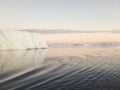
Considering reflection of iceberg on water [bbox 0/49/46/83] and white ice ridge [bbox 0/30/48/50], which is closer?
reflection of iceberg on water [bbox 0/49/46/83]

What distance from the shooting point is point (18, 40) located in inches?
6171

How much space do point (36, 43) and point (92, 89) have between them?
162769 mm

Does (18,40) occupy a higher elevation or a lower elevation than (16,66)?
lower

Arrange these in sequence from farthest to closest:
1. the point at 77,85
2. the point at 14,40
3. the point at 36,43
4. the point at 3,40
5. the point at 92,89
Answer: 1. the point at 36,43
2. the point at 14,40
3. the point at 3,40
4. the point at 77,85
5. the point at 92,89

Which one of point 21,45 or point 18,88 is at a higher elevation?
point 18,88

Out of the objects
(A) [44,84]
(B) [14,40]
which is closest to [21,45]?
(B) [14,40]

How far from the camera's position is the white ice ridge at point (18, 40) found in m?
145

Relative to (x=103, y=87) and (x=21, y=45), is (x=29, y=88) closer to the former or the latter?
(x=103, y=87)

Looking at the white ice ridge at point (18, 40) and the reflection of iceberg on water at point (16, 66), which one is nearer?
the reflection of iceberg on water at point (16, 66)

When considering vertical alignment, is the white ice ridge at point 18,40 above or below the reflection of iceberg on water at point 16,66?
below

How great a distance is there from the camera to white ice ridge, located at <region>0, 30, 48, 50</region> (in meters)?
145

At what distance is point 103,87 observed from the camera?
50.2 ft

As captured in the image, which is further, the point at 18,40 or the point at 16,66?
the point at 18,40

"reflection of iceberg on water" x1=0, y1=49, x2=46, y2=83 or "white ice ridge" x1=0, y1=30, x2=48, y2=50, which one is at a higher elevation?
"reflection of iceberg on water" x1=0, y1=49, x2=46, y2=83
